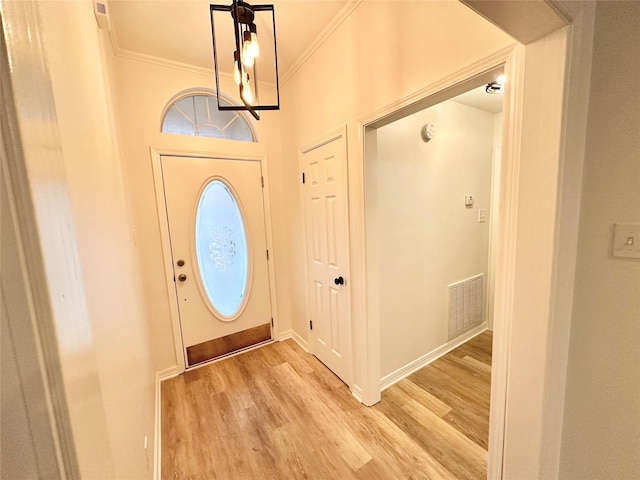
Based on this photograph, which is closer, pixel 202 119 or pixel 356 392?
pixel 356 392

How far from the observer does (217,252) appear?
2.54m

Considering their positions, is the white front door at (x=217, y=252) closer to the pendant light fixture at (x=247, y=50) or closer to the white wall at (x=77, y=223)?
the pendant light fixture at (x=247, y=50)

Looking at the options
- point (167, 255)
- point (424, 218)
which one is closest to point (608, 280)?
point (424, 218)

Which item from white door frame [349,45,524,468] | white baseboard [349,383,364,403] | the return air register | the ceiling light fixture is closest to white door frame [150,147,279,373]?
white door frame [349,45,524,468]

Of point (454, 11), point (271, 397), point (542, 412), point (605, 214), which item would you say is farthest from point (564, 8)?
point (271, 397)

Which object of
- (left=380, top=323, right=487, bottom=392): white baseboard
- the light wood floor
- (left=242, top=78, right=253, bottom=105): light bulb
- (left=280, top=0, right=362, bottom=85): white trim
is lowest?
the light wood floor

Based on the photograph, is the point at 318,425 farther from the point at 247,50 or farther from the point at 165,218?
the point at 247,50

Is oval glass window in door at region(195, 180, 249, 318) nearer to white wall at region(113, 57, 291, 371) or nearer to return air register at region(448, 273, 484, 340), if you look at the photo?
white wall at region(113, 57, 291, 371)

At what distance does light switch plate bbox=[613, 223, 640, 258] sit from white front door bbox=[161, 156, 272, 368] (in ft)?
8.24

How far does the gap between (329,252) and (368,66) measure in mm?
1371

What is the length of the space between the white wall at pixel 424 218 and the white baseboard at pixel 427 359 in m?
0.05

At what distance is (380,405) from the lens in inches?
75.0

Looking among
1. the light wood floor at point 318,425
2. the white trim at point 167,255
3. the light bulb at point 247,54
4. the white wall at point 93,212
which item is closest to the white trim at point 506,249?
the light wood floor at point 318,425

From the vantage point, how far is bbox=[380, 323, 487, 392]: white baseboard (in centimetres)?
213
